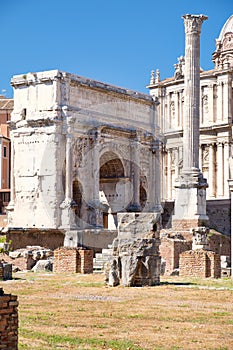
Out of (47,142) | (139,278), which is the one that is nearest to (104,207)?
(47,142)

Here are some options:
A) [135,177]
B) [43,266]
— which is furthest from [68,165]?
[43,266]

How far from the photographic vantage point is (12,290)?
57.4 ft

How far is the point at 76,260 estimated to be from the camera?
76.1 feet

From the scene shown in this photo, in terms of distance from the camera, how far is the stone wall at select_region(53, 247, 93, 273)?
2317cm

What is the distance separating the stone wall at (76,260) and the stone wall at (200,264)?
2813 millimetres

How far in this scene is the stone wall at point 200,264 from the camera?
2175 cm

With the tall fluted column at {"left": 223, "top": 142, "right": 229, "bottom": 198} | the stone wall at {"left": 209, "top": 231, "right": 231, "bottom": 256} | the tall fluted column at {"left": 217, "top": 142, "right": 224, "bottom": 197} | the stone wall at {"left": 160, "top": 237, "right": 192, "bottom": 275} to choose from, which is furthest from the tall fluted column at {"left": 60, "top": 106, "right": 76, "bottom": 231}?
the stone wall at {"left": 160, "top": 237, "right": 192, "bottom": 275}

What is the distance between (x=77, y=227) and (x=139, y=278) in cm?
2408

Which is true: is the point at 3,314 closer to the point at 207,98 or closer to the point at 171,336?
the point at 171,336

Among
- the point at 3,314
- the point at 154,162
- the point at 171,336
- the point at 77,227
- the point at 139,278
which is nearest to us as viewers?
the point at 3,314

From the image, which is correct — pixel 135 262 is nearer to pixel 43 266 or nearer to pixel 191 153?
pixel 43 266

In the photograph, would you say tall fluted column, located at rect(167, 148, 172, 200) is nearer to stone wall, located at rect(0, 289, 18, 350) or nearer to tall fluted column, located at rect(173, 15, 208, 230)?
tall fluted column, located at rect(173, 15, 208, 230)

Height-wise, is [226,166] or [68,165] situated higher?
[226,166]

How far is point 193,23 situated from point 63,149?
14.9 meters
